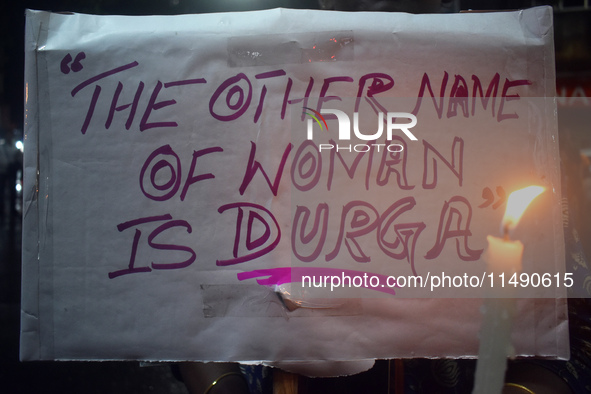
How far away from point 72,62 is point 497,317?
110 cm

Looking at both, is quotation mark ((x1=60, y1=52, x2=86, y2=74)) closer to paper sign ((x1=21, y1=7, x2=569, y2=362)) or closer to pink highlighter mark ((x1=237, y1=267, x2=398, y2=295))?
paper sign ((x1=21, y1=7, x2=569, y2=362))

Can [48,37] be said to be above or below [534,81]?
above

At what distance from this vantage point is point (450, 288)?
1122mm

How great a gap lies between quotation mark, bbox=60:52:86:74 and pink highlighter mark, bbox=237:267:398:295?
65 cm

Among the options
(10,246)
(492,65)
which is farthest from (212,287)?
(10,246)

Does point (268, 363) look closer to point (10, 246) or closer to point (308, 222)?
point (308, 222)

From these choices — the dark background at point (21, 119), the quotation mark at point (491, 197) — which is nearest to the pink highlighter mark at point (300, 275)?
the quotation mark at point (491, 197)

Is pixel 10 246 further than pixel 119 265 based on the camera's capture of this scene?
Yes

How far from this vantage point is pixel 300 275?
3.66 ft

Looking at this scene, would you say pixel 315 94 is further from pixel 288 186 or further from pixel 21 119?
pixel 21 119

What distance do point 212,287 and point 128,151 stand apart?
1.28 ft

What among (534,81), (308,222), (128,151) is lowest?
(308,222)

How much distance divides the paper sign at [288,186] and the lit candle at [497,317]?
0.46 m

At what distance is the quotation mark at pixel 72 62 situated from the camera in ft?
3.84
